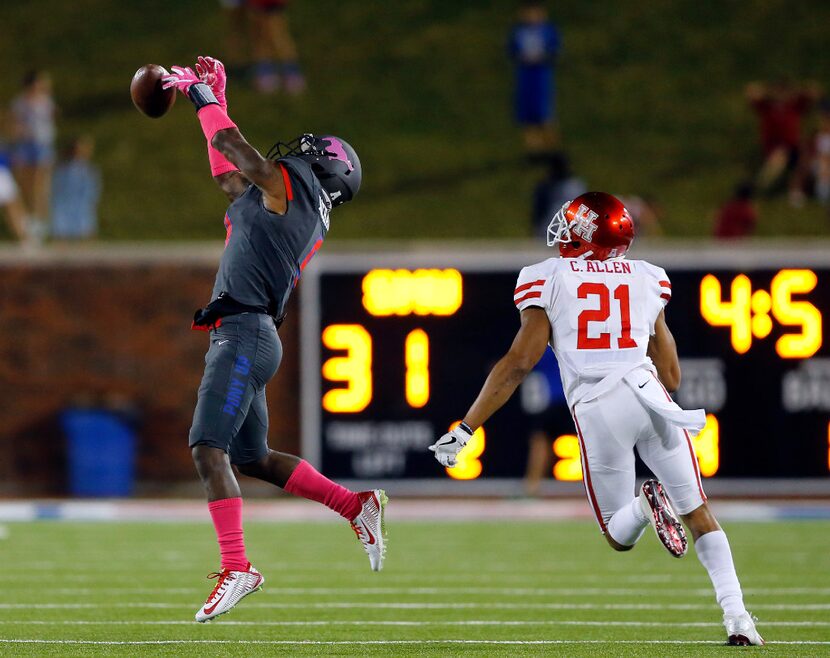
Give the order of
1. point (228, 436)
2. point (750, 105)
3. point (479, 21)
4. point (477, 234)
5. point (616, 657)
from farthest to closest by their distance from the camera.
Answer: point (479, 21) → point (750, 105) → point (477, 234) → point (228, 436) → point (616, 657)

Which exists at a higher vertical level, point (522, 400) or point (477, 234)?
point (477, 234)

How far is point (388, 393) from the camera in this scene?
45.6ft

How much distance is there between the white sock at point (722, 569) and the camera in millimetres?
6391

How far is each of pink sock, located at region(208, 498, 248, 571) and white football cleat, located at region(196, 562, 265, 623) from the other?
1.3 inches

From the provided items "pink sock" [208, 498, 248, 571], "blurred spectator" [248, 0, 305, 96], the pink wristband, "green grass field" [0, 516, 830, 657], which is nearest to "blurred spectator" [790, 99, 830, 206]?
"blurred spectator" [248, 0, 305, 96]

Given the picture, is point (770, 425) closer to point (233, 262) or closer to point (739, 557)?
point (739, 557)

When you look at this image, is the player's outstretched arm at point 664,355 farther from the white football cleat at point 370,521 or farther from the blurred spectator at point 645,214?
the blurred spectator at point 645,214

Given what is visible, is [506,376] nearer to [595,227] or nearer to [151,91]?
[595,227]

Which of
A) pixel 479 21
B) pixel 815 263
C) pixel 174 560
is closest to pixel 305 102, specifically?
pixel 479 21

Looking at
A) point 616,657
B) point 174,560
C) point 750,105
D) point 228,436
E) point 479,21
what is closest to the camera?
point 616,657

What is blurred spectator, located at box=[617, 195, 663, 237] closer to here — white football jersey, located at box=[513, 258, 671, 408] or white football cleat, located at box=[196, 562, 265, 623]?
white football jersey, located at box=[513, 258, 671, 408]

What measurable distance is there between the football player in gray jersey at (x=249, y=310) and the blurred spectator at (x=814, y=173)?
14.5 meters

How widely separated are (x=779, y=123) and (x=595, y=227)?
1521cm

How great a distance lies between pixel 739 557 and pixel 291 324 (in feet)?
17.4
